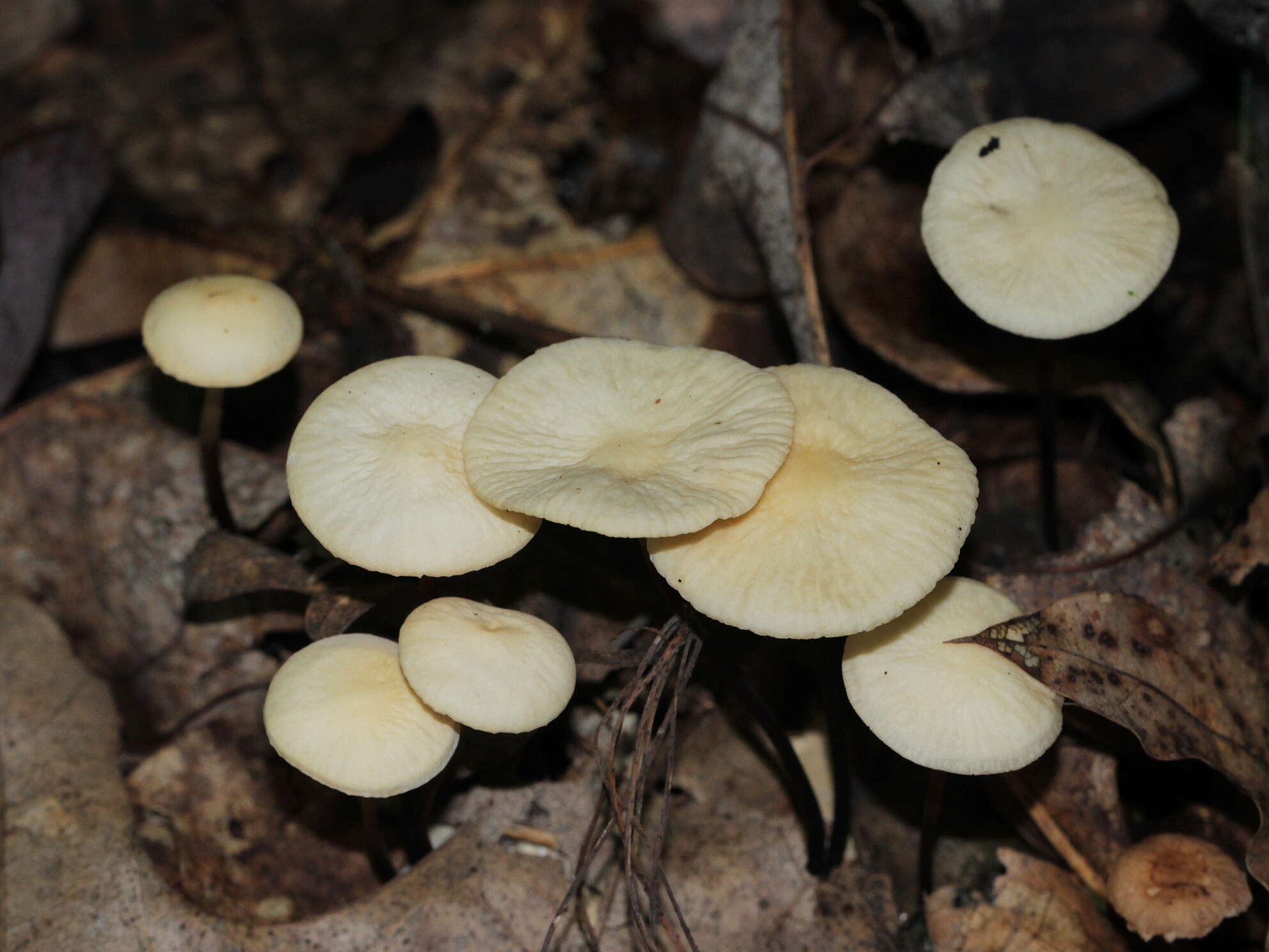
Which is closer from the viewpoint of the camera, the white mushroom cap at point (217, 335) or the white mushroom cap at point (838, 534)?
the white mushroom cap at point (838, 534)

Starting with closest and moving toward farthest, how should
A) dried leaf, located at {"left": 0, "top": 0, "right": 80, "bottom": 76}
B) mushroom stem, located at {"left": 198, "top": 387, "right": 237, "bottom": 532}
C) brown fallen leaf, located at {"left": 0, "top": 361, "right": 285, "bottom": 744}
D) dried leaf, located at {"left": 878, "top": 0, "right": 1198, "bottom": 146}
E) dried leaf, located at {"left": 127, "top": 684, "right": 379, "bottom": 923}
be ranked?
dried leaf, located at {"left": 127, "top": 684, "right": 379, "bottom": 923} < mushroom stem, located at {"left": 198, "top": 387, "right": 237, "bottom": 532} < brown fallen leaf, located at {"left": 0, "top": 361, "right": 285, "bottom": 744} < dried leaf, located at {"left": 878, "top": 0, "right": 1198, "bottom": 146} < dried leaf, located at {"left": 0, "top": 0, "right": 80, "bottom": 76}

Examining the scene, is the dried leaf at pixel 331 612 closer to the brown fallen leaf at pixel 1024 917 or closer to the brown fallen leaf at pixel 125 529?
the brown fallen leaf at pixel 125 529

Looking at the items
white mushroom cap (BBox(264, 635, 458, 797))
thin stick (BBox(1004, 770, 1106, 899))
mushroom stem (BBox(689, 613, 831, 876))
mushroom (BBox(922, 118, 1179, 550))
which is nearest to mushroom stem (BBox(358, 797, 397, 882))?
white mushroom cap (BBox(264, 635, 458, 797))

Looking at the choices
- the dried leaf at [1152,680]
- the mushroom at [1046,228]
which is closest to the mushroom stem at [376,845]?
the dried leaf at [1152,680]

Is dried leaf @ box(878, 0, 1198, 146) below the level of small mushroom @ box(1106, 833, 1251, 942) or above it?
above

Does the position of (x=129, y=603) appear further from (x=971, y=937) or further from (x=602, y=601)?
(x=971, y=937)

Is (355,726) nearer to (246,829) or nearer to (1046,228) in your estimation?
(246,829)

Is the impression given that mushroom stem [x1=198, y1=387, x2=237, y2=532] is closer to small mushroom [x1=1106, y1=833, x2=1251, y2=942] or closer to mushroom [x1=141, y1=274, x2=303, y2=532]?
mushroom [x1=141, y1=274, x2=303, y2=532]
